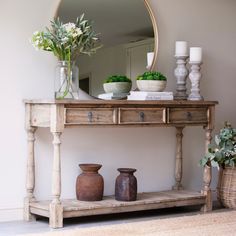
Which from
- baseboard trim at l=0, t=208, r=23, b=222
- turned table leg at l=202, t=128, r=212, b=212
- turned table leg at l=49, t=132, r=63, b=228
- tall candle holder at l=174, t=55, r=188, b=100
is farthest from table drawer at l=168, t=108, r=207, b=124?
baseboard trim at l=0, t=208, r=23, b=222

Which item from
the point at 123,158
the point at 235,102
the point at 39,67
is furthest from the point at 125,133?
the point at 235,102

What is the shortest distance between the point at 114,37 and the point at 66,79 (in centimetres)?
59

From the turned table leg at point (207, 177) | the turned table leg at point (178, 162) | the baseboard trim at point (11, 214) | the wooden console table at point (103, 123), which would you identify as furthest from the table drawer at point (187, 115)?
the baseboard trim at point (11, 214)

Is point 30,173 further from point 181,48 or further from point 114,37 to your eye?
point 181,48

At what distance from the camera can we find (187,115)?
4.53 meters

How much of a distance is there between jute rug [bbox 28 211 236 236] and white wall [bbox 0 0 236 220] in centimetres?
63

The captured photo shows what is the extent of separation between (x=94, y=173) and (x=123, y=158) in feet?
1.62

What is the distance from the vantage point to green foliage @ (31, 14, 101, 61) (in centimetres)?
409

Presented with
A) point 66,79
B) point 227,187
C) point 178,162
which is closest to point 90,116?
point 66,79

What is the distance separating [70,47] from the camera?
417 centimetres

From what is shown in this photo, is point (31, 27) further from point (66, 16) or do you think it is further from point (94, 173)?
point (94, 173)

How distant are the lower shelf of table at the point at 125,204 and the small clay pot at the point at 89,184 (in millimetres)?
49

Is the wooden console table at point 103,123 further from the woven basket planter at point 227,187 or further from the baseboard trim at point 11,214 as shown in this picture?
the woven basket planter at point 227,187

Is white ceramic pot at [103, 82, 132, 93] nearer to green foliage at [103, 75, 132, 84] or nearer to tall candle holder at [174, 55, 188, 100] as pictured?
green foliage at [103, 75, 132, 84]
